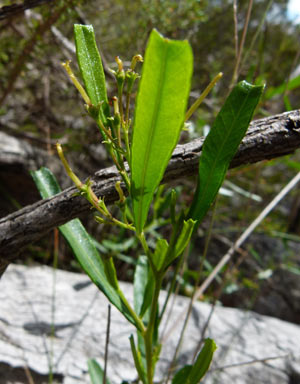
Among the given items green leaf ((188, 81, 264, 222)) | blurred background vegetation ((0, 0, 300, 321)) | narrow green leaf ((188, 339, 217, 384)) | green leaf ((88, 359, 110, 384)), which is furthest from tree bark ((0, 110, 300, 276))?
blurred background vegetation ((0, 0, 300, 321))

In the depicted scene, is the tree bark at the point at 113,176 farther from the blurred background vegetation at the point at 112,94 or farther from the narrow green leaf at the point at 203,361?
the blurred background vegetation at the point at 112,94

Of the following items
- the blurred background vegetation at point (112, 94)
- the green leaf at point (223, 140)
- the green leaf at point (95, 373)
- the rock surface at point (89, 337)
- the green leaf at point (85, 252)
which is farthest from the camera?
the blurred background vegetation at point (112, 94)

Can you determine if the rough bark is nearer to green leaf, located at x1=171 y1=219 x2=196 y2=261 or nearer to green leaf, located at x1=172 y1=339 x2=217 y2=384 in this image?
green leaf, located at x1=171 y1=219 x2=196 y2=261

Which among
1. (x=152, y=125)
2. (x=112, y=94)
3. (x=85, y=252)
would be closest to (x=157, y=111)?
(x=152, y=125)

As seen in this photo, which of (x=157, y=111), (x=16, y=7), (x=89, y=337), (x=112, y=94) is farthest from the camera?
(x=112, y=94)

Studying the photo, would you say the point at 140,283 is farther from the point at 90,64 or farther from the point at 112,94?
the point at 112,94

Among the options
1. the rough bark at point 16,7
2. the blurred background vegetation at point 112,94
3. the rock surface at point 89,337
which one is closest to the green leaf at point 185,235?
the rock surface at point 89,337
